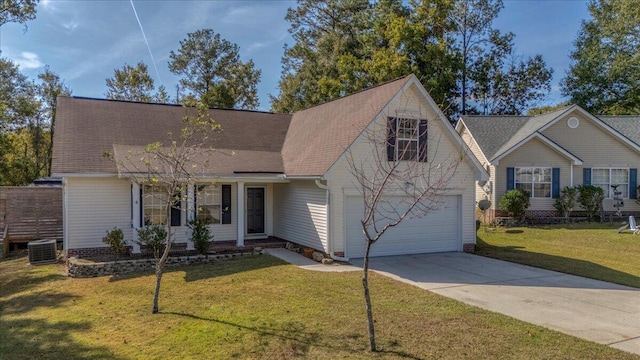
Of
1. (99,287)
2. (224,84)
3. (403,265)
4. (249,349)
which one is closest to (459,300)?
(403,265)

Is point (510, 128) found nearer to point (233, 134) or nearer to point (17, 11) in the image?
point (233, 134)

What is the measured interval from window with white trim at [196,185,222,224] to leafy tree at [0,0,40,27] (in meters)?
18.4

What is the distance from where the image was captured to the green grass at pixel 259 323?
6.16 metres

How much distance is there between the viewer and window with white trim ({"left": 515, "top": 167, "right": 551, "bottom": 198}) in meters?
22.5

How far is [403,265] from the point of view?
12.2m

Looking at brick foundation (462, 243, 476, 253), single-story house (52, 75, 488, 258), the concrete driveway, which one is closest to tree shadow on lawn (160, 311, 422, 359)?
the concrete driveway

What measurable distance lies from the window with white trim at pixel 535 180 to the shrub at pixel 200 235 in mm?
17094

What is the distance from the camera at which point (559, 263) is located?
1259cm

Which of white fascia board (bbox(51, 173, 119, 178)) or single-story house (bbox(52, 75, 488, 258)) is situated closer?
white fascia board (bbox(51, 173, 119, 178))

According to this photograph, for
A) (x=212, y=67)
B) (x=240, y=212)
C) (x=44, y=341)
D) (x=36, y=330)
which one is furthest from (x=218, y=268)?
(x=212, y=67)

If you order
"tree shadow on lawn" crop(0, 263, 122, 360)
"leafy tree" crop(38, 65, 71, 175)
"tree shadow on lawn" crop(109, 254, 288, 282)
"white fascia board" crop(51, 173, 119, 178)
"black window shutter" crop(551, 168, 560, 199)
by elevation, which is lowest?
"tree shadow on lawn" crop(0, 263, 122, 360)

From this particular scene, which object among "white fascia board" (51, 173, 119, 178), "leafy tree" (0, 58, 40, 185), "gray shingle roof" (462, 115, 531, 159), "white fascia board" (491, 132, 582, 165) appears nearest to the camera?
"white fascia board" (51, 173, 119, 178)

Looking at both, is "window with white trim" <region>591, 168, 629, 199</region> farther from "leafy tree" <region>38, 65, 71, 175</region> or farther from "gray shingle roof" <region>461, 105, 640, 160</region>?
"leafy tree" <region>38, 65, 71, 175</region>

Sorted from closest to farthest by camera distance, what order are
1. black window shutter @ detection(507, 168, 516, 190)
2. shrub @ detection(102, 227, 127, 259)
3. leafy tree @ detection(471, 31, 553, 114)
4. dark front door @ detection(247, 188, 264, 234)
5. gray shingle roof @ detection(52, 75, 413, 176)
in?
1. shrub @ detection(102, 227, 127, 259)
2. gray shingle roof @ detection(52, 75, 413, 176)
3. dark front door @ detection(247, 188, 264, 234)
4. black window shutter @ detection(507, 168, 516, 190)
5. leafy tree @ detection(471, 31, 553, 114)
